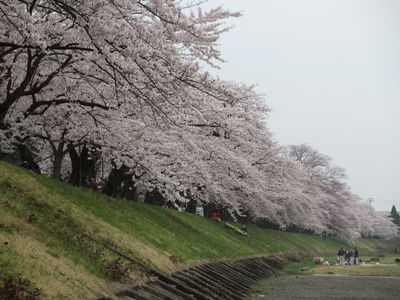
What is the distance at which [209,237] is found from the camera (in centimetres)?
2961

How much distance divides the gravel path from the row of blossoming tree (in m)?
6.10

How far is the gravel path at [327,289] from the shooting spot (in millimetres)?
20047

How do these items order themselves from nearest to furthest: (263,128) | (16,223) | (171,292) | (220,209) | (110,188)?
(16,223) < (171,292) < (110,188) < (263,128) < (220,209)

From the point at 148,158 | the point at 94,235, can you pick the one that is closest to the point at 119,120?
the point at 148,158

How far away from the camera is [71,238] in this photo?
1218 cm

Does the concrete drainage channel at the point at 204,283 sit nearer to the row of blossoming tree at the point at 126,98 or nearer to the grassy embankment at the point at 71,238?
the grassy embankment at the point at 71,238

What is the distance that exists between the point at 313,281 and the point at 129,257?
54.4ft

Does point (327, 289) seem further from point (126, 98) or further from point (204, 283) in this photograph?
point (126, 98)

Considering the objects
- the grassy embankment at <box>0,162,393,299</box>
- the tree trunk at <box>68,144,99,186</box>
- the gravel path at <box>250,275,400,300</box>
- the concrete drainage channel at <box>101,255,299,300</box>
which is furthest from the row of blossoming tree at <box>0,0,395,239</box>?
the gravel path at <box>250,275,400,300</box>

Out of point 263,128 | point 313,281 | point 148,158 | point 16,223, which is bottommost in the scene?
point 313,281

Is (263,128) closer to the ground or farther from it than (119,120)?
farther from it

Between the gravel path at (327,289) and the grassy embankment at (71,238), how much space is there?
11.2 ft

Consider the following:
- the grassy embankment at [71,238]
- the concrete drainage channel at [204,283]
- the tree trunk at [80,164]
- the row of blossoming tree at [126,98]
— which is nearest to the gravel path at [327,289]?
the concrete drainage channel at [204,283]

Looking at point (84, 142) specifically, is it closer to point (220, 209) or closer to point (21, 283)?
point (21, 283)
